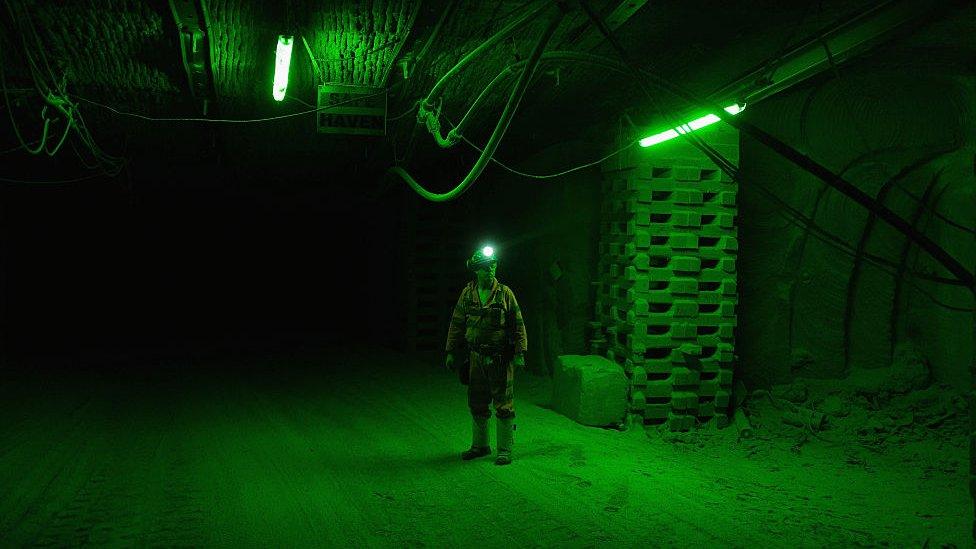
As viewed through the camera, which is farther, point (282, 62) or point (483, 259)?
point (483, 259)

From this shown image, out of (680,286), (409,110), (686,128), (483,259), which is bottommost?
(680,286)

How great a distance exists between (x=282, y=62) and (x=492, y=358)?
10.6 ft

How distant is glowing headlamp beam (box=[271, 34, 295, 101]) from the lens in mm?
5715

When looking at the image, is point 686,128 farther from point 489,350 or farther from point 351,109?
point 351,109

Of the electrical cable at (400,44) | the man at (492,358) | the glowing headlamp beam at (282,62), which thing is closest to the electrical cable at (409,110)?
the electrical cable at (400,44)

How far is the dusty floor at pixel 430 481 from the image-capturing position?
182 inches

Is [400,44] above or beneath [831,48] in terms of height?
above

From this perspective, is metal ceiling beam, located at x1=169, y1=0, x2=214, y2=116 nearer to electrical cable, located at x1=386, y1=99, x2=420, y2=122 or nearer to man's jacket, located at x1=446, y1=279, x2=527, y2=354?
electrical cable, located at x1=386, y1=99, x2=420, y2=122

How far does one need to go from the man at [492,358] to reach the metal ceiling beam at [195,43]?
310cm

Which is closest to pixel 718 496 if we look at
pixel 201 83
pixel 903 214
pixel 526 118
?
pixel 903 214

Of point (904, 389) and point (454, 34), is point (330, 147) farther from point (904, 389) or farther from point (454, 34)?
point (904, 389)

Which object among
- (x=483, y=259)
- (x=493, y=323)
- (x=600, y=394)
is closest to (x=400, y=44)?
(x=483, y=259)

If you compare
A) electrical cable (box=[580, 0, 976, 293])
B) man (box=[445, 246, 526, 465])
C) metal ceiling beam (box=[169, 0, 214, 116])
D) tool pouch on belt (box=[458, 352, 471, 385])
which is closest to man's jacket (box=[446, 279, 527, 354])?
man (box=[445, 246, 526, 465])

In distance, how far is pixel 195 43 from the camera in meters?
5.77
